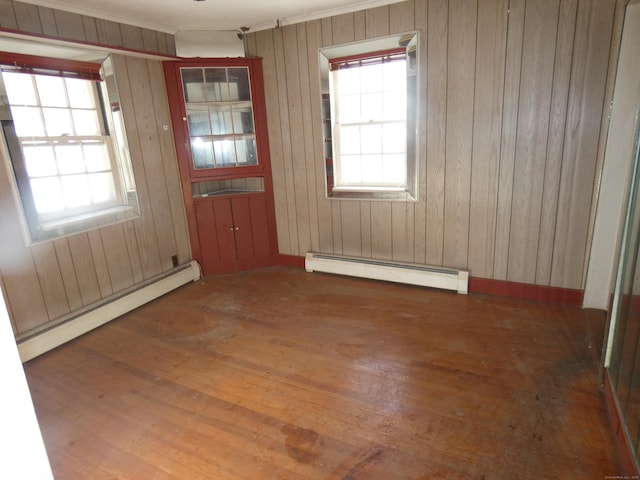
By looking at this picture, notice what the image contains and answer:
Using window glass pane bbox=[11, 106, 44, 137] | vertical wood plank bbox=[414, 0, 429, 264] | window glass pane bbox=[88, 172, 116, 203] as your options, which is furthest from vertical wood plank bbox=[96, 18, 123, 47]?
vertical wood plank bbox=[414, 0, 429, 264]

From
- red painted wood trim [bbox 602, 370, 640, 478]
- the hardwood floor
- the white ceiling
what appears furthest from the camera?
the white ceiling

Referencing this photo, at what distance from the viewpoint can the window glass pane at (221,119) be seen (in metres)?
3.99

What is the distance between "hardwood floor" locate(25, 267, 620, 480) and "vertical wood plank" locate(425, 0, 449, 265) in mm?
587

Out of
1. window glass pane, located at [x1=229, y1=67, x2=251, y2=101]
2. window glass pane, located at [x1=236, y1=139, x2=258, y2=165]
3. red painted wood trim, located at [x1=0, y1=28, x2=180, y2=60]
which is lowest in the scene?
window glass pane, located at [x1=236, y1=139, x2=258, y2=165]

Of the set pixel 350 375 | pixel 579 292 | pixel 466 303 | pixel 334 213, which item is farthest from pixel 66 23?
pixel 579 292

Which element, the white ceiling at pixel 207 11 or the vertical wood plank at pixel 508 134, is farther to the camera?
the white ceiling at pixel 207 11

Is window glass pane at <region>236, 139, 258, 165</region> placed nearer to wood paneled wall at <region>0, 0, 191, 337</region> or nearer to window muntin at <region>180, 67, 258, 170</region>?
window muntin at <region>180, 67, 258, 170</region>

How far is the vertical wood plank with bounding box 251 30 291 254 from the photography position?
13.0 ft

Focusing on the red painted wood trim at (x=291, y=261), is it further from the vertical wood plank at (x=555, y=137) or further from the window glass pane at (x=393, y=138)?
the vertical wood plank at (x=555, y=137)

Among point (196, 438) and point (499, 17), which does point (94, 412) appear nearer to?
point (196, 438)

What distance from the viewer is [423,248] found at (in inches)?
145

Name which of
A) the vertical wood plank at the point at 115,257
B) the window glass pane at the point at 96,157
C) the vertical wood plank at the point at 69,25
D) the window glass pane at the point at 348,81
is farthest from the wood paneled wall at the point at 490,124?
the vertical wood plank at the point at 115,257

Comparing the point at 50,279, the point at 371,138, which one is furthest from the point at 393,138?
the point at 50,279

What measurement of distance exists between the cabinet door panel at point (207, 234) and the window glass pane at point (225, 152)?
466mm
